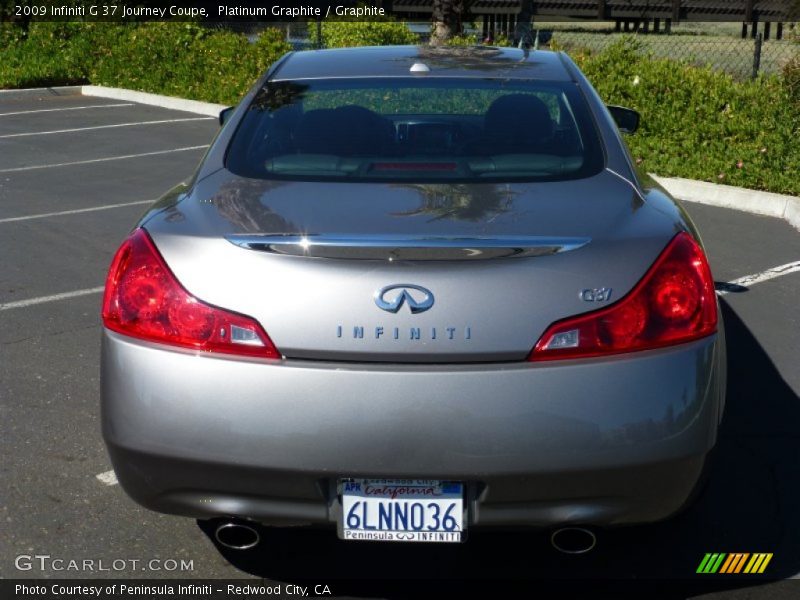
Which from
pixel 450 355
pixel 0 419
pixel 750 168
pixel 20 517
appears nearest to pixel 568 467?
pixel 450 355

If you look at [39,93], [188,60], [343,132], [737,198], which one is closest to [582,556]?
[343,132]

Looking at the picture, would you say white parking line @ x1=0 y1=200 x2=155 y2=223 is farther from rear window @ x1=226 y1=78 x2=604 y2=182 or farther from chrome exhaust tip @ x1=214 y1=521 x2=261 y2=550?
chrome exhaust tip @ x1=214 y1=521 x2=261 y2=550

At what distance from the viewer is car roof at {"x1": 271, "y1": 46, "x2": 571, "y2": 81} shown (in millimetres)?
4520

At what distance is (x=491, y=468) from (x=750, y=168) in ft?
26.6

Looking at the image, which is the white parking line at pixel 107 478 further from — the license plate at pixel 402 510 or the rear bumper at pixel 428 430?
the license plate at pixel 402 510

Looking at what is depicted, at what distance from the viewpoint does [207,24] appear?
73.9 ft

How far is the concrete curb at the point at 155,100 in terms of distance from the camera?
17.4 meters

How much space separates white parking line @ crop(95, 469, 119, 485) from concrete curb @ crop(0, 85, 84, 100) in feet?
55.8

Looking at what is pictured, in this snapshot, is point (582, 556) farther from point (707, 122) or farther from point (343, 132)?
point (707, 122)

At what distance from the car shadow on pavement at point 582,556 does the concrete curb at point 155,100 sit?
529 inches

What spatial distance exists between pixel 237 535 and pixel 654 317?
54.1 inches

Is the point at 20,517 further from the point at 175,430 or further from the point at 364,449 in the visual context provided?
the point at 364,449

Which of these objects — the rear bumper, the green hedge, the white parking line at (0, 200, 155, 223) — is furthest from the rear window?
the green hedge
